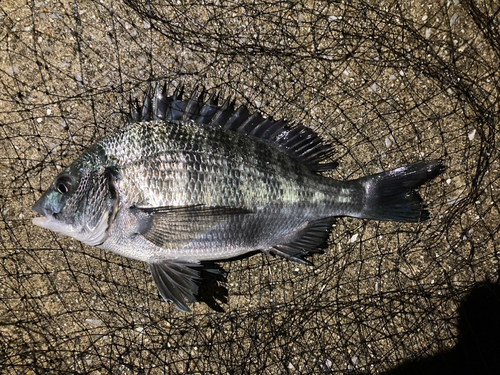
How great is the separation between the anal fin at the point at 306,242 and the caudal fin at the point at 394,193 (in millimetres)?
264

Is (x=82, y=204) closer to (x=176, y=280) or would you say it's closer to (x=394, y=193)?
(x=176, y=280)

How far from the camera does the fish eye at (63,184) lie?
185 centimetres

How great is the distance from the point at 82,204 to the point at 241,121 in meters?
1.04

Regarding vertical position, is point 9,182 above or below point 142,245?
above

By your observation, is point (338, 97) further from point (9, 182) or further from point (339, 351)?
point (9, 182)

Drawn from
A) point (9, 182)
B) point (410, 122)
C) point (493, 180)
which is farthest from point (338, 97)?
point (9, 182)

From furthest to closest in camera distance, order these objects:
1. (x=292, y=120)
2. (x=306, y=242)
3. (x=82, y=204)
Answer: (x=292, y=120)
(x=306, y=242)
(x=82, y=204)

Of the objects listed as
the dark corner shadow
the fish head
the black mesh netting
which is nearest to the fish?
the fish head

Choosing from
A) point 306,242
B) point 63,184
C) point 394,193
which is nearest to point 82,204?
point 63,184

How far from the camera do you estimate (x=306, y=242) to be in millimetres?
2074

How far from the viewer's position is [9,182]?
2.21 m

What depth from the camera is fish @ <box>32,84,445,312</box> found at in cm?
→ 183

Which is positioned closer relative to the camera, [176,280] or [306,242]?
[176,280]

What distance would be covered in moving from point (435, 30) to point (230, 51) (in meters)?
1.39
